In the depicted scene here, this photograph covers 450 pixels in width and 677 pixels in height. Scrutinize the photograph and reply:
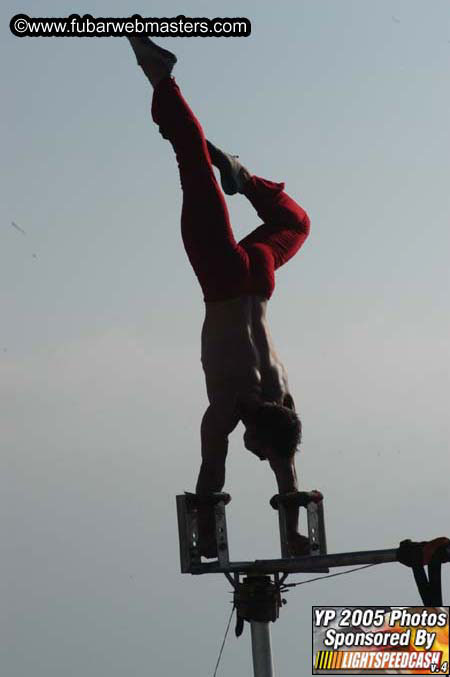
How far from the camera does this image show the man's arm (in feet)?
43.2

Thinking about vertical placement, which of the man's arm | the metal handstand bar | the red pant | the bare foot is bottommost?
the metal handstand bar

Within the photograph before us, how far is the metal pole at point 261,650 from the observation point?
12.6 metres

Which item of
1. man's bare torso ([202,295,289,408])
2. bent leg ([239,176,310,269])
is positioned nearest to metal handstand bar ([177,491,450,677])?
man's bare torso ([202,295,289,408])

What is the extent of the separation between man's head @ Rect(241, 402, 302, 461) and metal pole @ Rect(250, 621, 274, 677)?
4.69 ft

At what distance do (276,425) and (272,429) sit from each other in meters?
0.05

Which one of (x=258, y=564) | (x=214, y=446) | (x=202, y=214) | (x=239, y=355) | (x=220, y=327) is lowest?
(x=258, y=564)

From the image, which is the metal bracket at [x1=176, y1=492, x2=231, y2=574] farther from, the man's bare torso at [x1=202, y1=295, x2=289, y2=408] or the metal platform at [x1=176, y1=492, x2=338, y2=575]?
the man's bare torso at [x1=202, y1=295, x2=289, y2=408]

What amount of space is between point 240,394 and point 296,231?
1.89 meters

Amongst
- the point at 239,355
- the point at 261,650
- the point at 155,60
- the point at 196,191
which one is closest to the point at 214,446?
the point at 239,355

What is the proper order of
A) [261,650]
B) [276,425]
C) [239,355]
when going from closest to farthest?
[261,650] → [276,425] → [239,355]

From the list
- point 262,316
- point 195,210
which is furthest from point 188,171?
point 262,316

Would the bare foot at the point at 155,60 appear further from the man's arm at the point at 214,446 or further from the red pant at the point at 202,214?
the man's arm at the point at 214,446

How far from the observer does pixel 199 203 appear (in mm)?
13234

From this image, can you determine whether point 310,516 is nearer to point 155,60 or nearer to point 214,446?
point 214,446
